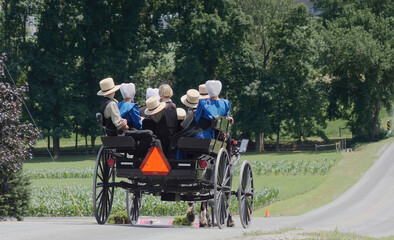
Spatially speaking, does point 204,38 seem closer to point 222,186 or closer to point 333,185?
point 333,185

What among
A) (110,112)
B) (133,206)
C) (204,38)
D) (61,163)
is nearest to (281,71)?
(204,38)

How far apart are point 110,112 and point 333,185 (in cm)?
3428

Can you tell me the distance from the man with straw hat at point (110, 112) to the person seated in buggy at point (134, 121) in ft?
0.85

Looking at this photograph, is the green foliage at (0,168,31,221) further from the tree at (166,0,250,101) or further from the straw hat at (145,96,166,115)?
the tree at (166,0,250,101)

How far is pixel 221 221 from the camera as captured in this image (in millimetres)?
14523

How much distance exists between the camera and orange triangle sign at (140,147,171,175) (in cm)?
1425

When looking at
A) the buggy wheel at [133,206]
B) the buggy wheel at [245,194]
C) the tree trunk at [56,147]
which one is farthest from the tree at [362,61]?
the buggy wheel at [245,194]

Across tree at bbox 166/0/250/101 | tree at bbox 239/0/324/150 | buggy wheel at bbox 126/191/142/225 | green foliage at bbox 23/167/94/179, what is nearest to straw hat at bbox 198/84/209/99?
buggy wheel at bbox 126/191/142/225

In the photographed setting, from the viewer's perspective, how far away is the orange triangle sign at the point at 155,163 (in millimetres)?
14250

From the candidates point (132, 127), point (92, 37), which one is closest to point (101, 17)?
point (92, 37)

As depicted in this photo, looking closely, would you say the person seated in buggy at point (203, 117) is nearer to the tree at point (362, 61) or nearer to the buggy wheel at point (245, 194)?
the buggy wheel at point (245, 194)

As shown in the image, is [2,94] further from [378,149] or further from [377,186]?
[378,149]

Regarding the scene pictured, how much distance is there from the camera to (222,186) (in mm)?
14359

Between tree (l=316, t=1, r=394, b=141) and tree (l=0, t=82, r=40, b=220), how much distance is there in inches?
1964
